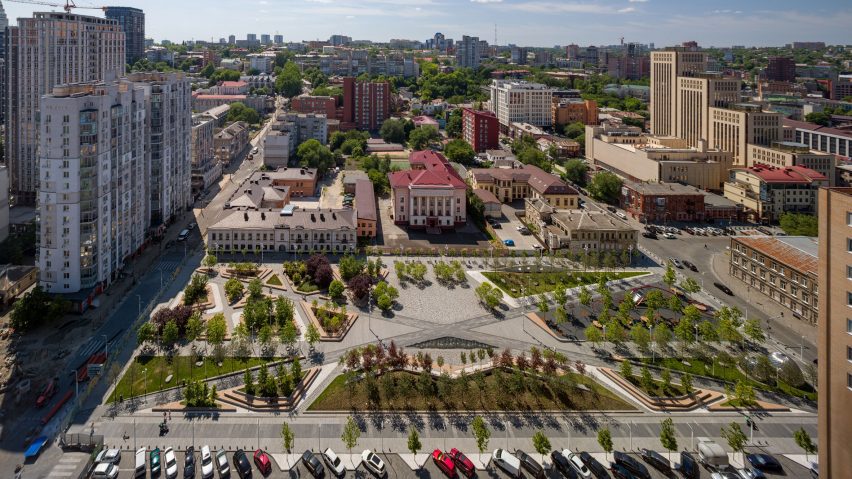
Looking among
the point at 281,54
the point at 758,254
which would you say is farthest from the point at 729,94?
the point at 281,54

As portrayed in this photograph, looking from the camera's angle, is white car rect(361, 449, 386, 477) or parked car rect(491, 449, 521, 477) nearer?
white car rect(361, 449, 386, 477)

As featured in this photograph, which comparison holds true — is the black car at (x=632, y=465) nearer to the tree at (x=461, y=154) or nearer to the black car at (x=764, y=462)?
the black car at (x=764, y=462)

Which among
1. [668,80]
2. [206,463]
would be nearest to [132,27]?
[668,80]

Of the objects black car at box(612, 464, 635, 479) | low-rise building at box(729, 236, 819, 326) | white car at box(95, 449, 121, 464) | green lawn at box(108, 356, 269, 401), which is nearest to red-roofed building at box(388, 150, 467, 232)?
low-rise building at box(729, 236, 819, 326)

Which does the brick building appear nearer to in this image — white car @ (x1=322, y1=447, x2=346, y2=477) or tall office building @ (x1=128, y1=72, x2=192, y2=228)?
tall office building @ (x1=128, y1=72, x2=192, y2=228)

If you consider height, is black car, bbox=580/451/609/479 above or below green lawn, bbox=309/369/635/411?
below

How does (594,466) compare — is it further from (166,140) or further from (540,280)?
(166,140)

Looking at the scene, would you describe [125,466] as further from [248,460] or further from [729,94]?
[729,94]
